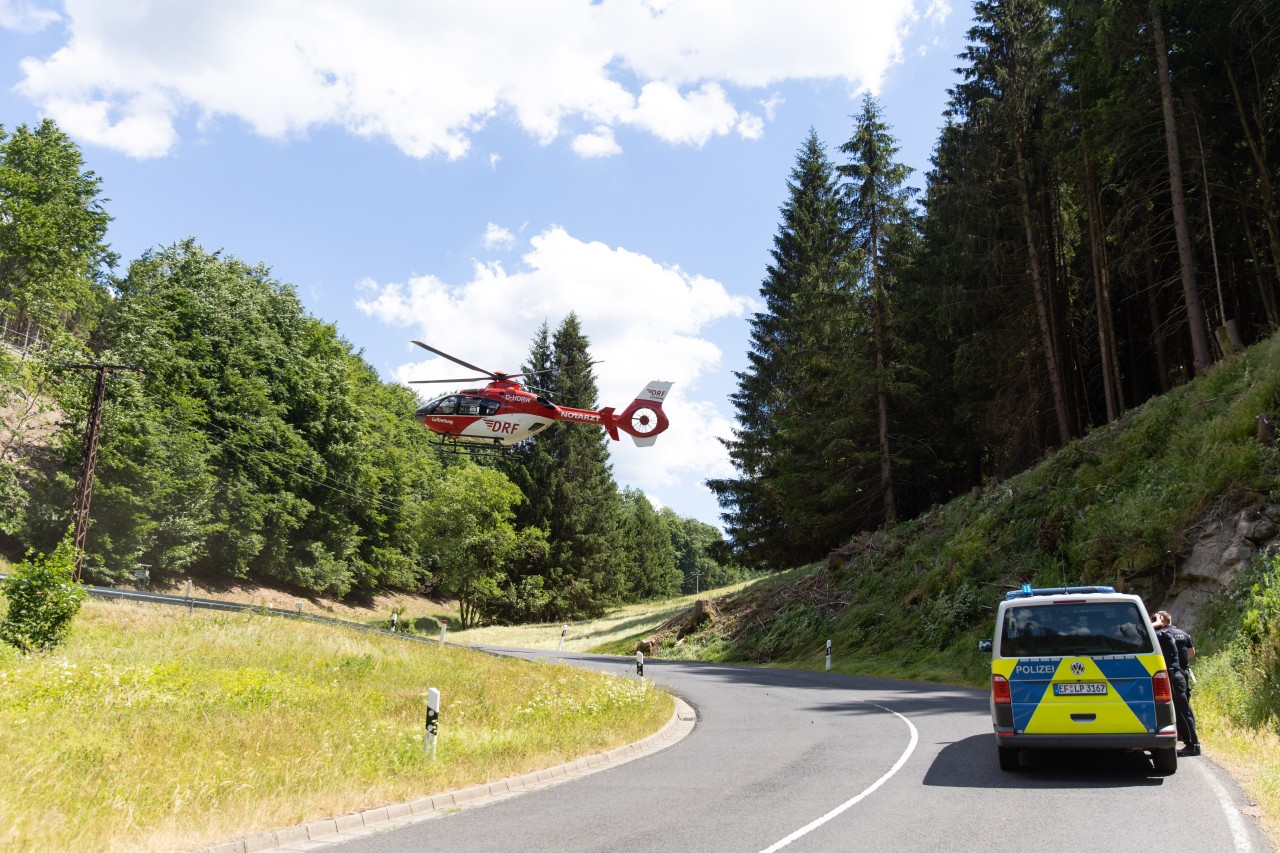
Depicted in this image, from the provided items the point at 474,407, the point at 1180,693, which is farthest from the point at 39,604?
the point at 1180,693

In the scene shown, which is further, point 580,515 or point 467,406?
point 580,515

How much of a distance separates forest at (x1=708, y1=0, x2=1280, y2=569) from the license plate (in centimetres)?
1870

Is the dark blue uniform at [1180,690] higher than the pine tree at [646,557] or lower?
lower

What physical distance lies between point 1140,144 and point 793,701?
20.0 metres

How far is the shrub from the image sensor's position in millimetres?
18109

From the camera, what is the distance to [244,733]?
10.2 m

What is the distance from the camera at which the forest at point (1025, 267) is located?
79.4 ft

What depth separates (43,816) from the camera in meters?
6.10

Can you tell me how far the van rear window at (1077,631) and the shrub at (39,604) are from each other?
19.4 meters

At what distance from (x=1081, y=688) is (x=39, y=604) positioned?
20709 mm

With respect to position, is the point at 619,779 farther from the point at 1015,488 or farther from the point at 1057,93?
the point at 1057,93

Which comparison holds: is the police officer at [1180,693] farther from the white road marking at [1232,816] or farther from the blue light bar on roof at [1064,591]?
the white road marking at [1232,816]

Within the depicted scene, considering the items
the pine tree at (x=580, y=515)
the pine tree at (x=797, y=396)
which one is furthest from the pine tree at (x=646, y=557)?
the pine tree at (x=797, y=396)

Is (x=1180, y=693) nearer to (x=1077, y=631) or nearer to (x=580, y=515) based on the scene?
(x=1077, y=631)
